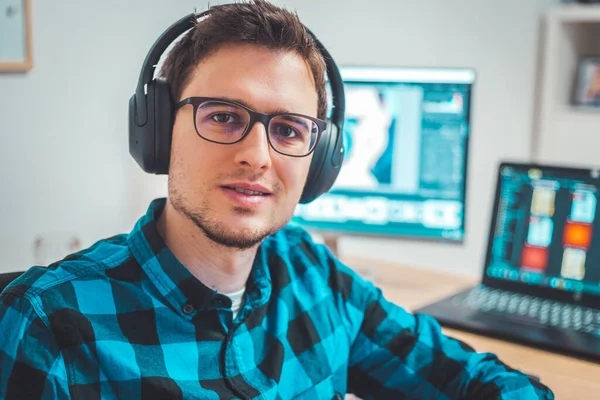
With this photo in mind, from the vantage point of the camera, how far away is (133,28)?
5.01ft

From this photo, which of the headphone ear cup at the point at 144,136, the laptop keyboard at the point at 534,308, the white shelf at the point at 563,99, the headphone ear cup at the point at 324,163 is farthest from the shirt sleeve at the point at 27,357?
the white shelf at the point at 563,99

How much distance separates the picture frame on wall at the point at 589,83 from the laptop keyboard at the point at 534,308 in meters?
1.48

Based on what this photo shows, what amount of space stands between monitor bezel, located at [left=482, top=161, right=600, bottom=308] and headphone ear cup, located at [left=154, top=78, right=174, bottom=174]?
85 cm

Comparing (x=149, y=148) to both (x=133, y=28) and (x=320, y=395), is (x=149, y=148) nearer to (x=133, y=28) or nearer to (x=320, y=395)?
(x=320, y=395)

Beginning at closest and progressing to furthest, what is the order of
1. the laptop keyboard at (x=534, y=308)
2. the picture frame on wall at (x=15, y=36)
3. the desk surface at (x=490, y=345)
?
the desk surface at (x=490, y=345), the picture frame on wall at (x=15, y=36), the laptop keyboard at (x=534, y=308)

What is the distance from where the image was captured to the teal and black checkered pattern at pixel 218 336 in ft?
2.57

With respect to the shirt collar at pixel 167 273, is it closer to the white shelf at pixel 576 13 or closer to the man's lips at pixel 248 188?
the man's lips at pixel 248 188

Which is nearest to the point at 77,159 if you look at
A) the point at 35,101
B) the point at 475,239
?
the point at 35,101

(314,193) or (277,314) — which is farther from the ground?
(314,193)

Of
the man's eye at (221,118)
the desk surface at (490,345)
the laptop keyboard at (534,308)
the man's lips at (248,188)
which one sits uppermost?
the man's eye at (221,118)

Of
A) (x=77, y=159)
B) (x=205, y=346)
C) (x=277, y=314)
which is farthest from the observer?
(x=77, y=159)

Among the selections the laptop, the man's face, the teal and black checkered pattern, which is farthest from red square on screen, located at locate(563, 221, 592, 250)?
the man's face

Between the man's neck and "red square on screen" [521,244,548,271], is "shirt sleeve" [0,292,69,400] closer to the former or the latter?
the man's neck

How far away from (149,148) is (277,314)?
32 cm
